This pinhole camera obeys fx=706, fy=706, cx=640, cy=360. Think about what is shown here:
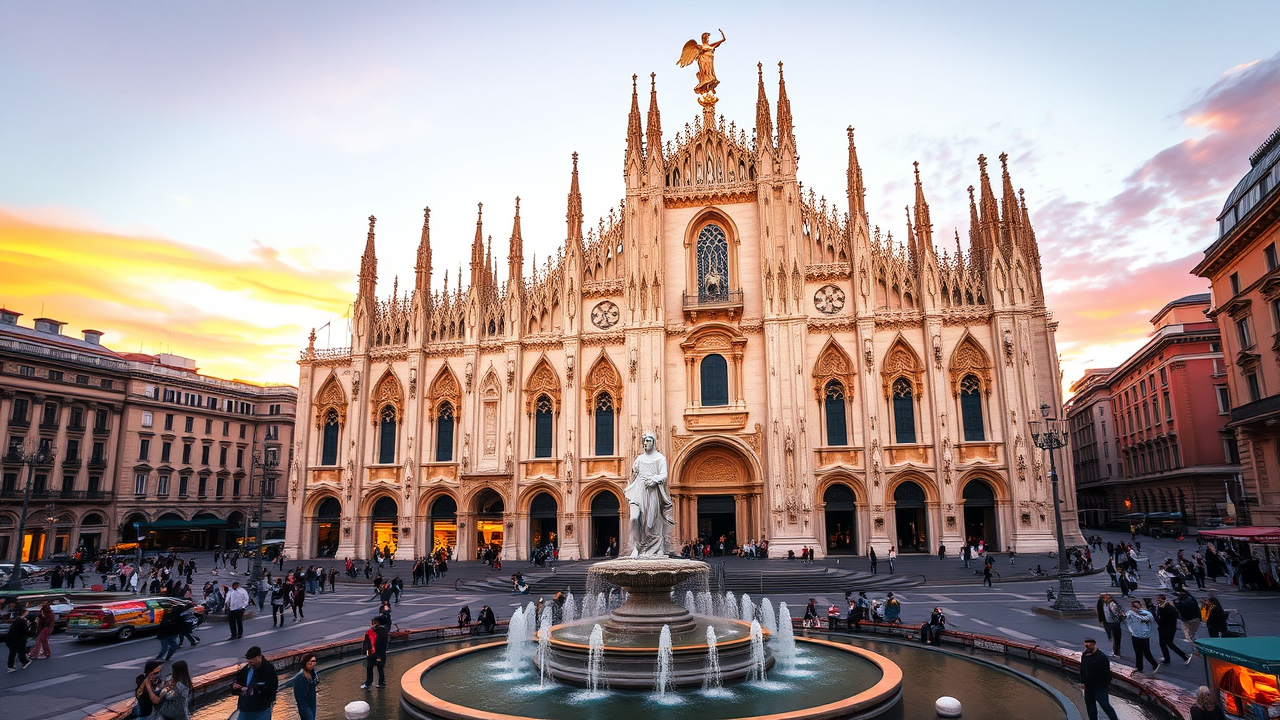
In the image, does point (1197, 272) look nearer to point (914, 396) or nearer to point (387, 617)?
point (914, 396)

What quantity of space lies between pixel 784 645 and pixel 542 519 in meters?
28.4

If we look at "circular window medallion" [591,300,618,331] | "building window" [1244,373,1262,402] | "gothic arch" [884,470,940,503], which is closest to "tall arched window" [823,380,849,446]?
"gothic arch" [884,470,940,503]

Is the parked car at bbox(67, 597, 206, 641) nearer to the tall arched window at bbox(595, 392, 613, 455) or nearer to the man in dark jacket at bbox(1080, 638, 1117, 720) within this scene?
the man in dark jacket at bbox(1080, 638, 1117, 720)

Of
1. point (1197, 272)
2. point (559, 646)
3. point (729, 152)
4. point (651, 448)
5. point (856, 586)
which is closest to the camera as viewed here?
point (559, 646)

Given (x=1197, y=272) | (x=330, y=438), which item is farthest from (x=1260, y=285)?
(x=330, y=438)

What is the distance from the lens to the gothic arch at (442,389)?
4194cm

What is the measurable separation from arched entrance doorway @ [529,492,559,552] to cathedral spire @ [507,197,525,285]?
41.0ft

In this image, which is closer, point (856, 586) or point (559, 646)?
point (559, 646)

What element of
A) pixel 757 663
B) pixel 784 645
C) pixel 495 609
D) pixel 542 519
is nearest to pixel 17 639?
pixel 495 609

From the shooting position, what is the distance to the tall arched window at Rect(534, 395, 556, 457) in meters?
40.3

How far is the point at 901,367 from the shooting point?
37.6m

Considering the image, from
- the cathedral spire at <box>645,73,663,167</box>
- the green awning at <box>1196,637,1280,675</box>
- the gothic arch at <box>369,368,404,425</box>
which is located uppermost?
the cathedral spire at <box>645,73,663,167</box>

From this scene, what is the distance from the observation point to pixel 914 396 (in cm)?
3722

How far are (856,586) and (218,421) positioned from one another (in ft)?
183
